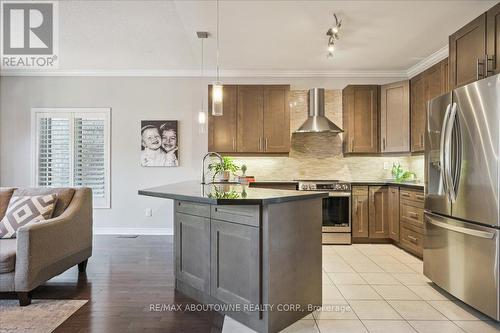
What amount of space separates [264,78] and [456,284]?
4002 mm

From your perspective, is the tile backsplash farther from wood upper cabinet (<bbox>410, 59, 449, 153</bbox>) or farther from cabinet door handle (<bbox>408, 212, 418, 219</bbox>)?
cabinet door handle (<bbox>408, 212, 418, 219</bbox>)

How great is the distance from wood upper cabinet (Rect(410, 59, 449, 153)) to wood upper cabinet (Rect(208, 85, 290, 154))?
1.90 metres

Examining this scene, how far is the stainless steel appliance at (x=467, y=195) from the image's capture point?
7.16 ft

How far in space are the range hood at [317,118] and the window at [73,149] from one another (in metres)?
3.46

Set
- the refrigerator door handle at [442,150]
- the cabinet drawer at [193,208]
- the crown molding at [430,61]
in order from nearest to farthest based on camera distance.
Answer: the cabinet drawer at [193,208] < the refrigerator door handle at [442,150] < the crown molding at [430,61]

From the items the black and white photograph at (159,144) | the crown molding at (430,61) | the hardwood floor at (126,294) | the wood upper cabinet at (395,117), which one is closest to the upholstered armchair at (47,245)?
the hardwood floor at (126,294)

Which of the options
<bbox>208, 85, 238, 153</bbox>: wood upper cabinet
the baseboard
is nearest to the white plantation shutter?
the baseboard

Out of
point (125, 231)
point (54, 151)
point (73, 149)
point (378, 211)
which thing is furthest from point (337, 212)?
point (54, 151)

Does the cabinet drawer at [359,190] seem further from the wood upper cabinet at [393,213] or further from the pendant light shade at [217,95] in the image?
the pendant light shade at [217,95]

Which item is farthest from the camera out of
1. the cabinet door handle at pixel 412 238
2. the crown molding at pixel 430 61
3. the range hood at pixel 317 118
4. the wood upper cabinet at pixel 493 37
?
the range hood at pixel 317 118

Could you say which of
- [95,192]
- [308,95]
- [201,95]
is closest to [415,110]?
[308,95]

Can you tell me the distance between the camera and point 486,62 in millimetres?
2604

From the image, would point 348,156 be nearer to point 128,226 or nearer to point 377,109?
point 377,109

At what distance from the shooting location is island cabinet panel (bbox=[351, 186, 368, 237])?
14.7 feet
